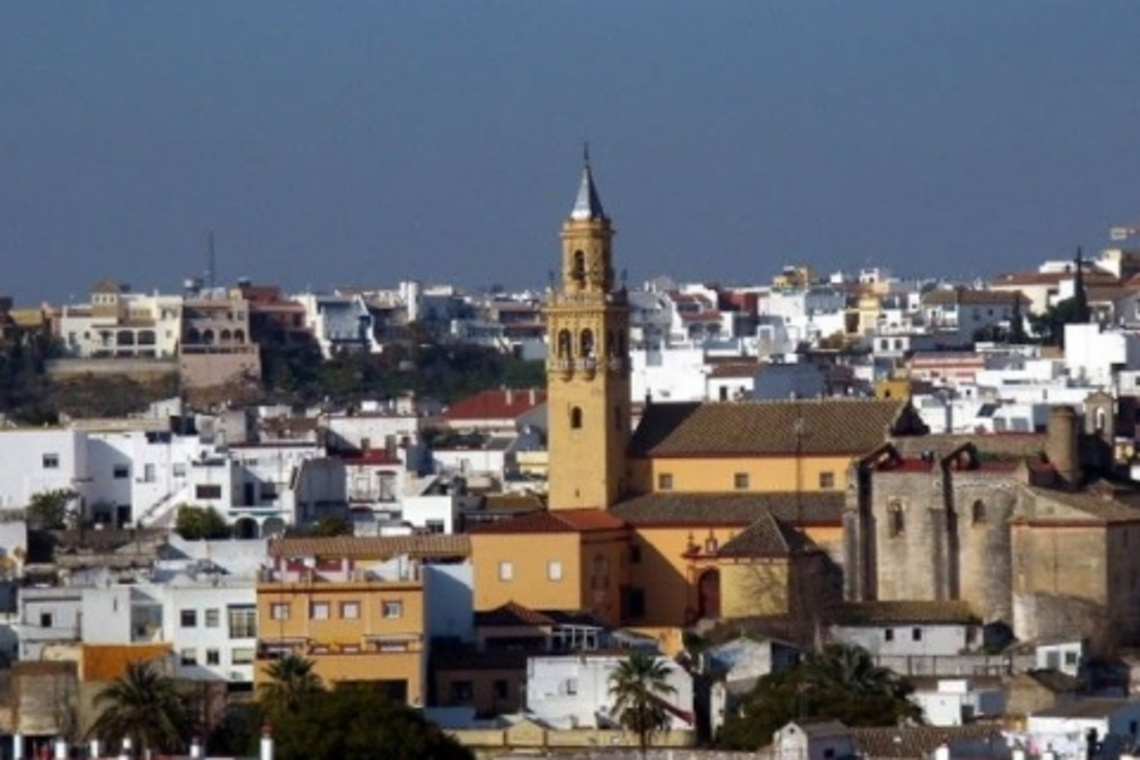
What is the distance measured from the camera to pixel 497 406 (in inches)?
4299

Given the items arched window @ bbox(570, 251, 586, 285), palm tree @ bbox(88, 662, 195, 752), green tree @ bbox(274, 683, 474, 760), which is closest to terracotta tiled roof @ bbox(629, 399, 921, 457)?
arched window @ bbox(570, 251, 586, 285)

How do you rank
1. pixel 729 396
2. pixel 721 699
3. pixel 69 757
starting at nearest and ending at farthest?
1. pixel 69 757
2. pixel 721 699
3. pixel 729 396

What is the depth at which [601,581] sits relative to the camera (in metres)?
71.2

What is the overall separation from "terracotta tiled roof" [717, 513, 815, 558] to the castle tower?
4.29m

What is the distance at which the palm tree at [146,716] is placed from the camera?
57.3m

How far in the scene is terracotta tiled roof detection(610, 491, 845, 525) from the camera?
72000 millimetres

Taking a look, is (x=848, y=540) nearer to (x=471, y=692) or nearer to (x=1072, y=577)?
(x=1072, y=577)

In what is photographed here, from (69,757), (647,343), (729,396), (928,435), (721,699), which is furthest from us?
→ (647,343)

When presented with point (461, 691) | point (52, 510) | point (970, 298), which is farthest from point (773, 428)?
point (970, 298)

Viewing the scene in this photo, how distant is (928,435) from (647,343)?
197ft

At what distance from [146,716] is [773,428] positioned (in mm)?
17951

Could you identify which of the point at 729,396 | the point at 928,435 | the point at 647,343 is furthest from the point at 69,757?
the point at 647,343

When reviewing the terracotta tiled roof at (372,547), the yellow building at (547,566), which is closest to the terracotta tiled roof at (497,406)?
the terracotta tiled roof at (372,547)

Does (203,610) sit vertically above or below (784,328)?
below
